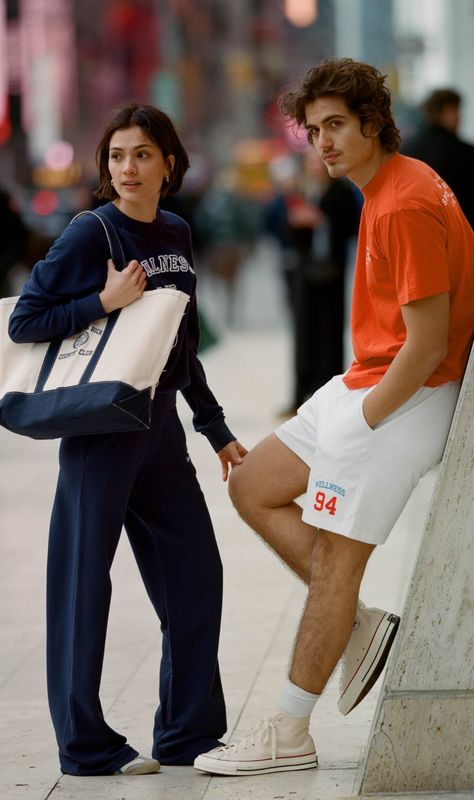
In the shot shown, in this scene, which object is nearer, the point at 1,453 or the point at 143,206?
the point at 143,206

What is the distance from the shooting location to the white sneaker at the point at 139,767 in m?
4.07

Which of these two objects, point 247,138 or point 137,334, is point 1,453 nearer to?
point 137,334

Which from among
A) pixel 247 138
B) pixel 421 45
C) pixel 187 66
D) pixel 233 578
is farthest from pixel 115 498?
pixel 247 138

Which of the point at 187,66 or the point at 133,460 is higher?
the point at 187,66

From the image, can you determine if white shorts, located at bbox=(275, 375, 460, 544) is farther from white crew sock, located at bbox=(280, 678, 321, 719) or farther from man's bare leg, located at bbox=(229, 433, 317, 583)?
white crew sock, located at bbox=(280, 678, 321, 719)

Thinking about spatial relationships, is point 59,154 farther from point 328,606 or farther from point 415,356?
point 415,356

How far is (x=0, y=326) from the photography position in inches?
155

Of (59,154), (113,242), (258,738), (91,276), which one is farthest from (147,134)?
(59,154)

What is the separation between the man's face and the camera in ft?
12.5

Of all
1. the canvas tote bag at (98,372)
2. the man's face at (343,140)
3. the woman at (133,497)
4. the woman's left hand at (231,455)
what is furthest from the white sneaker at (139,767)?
the man's face at (343,140)

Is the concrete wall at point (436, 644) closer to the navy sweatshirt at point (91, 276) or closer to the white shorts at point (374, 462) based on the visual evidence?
the white shorts at point (374, 462)

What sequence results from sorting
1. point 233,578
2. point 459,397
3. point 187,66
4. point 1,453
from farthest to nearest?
point 187,66
point 1,453
point 233,578
point 459,397

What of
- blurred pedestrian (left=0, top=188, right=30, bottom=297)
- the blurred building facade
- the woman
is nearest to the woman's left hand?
the woman

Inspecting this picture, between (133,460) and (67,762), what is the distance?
32.9 inches
